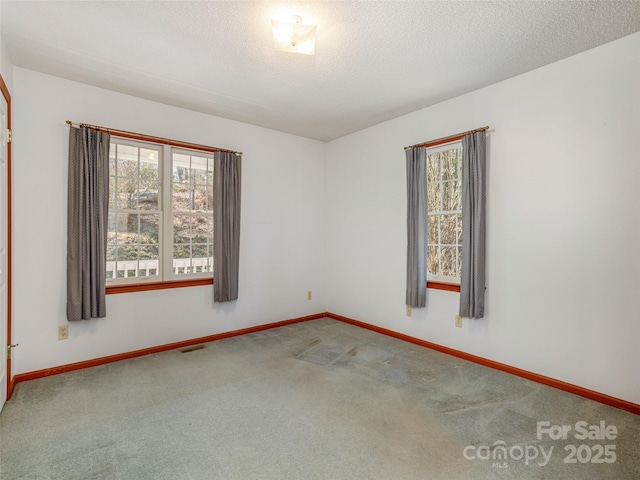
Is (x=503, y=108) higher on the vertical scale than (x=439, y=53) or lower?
lower

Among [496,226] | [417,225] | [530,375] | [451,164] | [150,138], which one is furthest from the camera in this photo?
[417,225]

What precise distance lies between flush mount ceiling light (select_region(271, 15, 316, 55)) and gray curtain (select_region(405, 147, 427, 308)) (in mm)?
1885

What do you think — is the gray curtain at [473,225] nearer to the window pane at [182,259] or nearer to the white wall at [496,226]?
the white wall at [496,226]

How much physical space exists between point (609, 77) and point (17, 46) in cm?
449

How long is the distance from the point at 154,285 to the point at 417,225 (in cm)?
294

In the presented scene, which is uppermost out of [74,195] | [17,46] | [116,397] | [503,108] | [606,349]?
[17,46]

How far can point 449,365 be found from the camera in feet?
10.5

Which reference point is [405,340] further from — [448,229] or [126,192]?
[126,192]

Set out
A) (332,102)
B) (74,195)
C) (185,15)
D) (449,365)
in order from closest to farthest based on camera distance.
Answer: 1. (185,15)
2. (74,195)
3. (449,365)
4. (332,102)

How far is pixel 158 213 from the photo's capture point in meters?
3.60

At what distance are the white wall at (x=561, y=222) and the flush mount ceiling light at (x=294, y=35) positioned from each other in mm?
1935

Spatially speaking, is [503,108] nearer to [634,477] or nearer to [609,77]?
[609,77]

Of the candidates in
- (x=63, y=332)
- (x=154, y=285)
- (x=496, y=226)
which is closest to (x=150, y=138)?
(x=154, y=285)

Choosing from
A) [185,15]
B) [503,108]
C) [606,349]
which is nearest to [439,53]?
[503,108]
